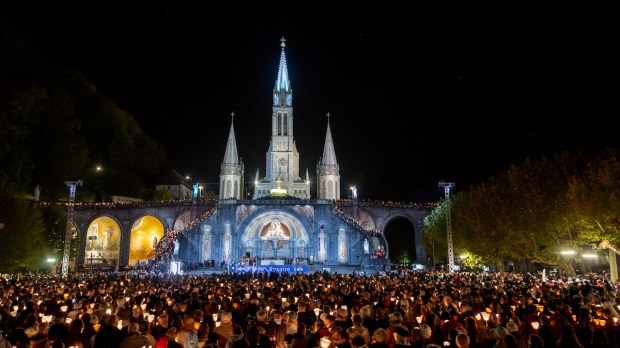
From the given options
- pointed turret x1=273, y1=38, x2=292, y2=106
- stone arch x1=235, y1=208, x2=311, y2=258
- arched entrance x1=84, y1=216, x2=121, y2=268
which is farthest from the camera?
pointed turret x1=273, y1=38, x2=292, y2=106

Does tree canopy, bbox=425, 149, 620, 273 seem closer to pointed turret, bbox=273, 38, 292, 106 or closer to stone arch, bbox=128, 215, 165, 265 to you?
stone arch, bbox=128, 215, 165, 265

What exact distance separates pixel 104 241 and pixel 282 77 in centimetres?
4339

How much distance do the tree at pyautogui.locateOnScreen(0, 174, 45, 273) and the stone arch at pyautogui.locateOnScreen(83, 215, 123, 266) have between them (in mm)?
22884

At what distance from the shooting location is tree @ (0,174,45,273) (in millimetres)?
27969

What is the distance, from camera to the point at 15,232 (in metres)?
28.4

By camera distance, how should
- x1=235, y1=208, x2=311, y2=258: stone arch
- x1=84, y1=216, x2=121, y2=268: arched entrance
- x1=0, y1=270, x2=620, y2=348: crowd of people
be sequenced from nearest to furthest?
x1=0, y1=270, x2=620, y2=348: crowd of people → x1=235, y1=208, x2=311, y2=258: stone arch → x1=84, y1=216, x2=121, y2=268: arched entrance

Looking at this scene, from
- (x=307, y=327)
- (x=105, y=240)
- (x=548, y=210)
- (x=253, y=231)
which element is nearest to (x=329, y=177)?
(x=253, y=231)

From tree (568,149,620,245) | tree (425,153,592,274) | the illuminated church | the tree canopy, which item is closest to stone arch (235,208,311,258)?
the tree canopy

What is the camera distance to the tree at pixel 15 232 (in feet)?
91.8

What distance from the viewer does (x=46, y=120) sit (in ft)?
131

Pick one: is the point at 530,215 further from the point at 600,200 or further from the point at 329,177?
the point at 329,177

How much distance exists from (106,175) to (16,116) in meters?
24.5

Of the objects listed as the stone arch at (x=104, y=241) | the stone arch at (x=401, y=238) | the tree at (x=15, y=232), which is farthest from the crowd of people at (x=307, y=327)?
the stone arch at (x=104, y=241)

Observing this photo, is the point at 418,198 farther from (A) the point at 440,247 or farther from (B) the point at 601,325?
(B) the point at 601,325
